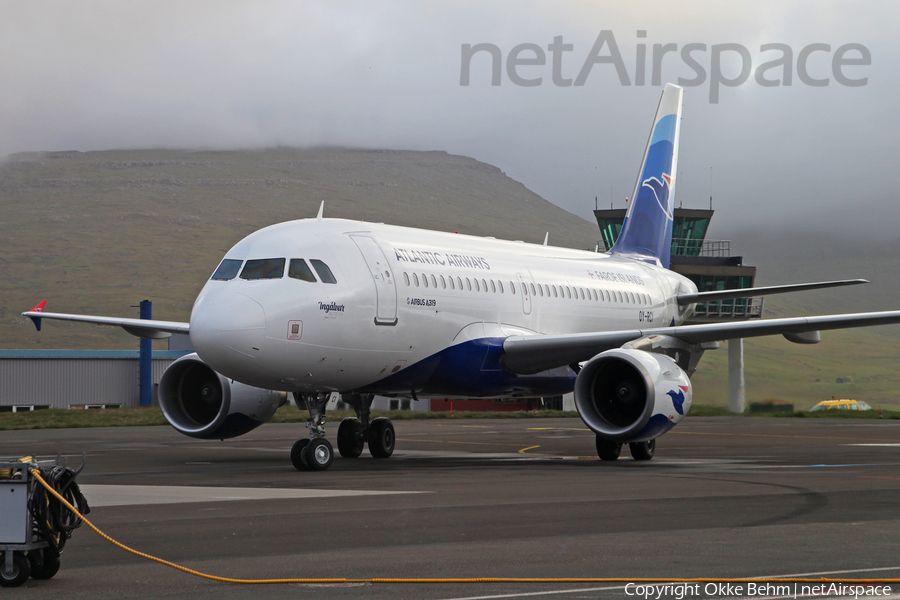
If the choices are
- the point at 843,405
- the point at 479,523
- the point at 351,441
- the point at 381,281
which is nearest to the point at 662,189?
the point at 351,441

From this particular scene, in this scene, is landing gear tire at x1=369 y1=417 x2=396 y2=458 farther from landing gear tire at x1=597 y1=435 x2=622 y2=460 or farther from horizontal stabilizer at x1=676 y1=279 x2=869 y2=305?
horizontal stabilizer at x1=676 y1=279 x2=869 y2=305

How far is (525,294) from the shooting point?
22.0 meters

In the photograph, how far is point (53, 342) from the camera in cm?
16238

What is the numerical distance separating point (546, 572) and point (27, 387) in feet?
213

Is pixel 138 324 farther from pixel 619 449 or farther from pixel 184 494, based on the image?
pixel 619 449

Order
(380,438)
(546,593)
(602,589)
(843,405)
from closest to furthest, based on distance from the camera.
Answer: (546,593), (602,589), (380,438), (843,405)

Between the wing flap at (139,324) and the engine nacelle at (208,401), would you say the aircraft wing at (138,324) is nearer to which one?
the wing flap at (139,324)

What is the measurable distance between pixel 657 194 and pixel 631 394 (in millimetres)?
12775

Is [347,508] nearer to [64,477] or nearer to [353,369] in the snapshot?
[64,477]

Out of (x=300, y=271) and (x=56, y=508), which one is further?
(x=300, y=271)

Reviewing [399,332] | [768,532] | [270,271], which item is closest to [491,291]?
[399,332]

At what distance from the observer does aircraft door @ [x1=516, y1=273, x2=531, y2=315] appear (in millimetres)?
21844

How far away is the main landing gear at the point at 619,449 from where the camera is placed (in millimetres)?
19641

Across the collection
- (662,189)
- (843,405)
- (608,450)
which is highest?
(662,189)
